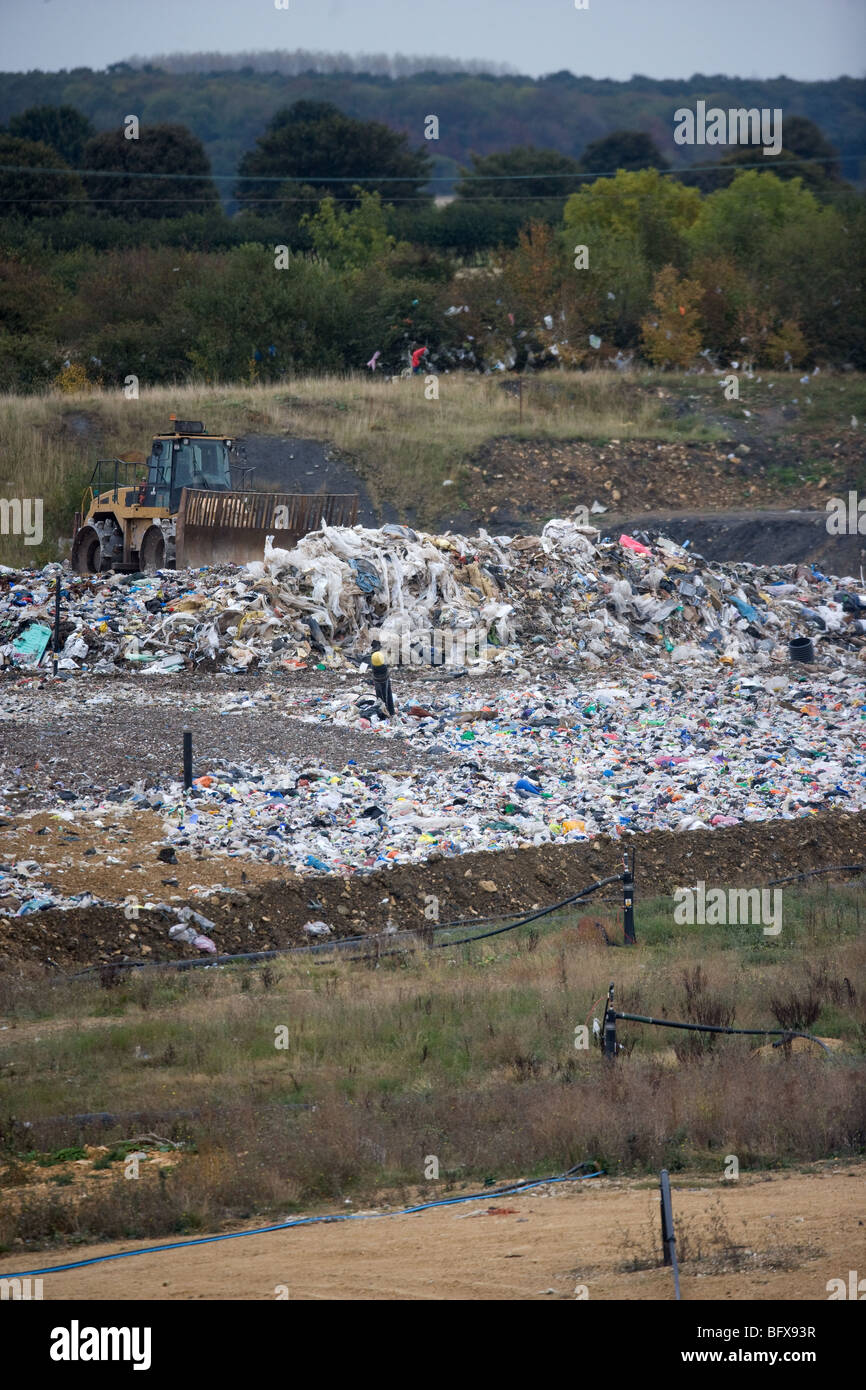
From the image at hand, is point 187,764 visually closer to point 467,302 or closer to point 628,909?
point 628,909

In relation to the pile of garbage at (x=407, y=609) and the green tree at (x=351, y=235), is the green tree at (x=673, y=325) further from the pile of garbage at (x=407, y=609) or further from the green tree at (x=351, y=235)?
the pile of garbage at (x=407, y=609)

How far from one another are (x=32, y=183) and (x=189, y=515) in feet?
135

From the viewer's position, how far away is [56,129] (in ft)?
253

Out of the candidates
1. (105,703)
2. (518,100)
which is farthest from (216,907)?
(518,100)

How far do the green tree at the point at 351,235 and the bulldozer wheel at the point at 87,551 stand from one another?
78.7ft

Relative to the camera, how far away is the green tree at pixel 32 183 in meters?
53.4

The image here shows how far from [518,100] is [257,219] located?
4373 inches

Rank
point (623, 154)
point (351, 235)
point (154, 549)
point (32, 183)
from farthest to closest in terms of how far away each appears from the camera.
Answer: point (623, 154), point (32, 183), point (351, 235), point (154, 549)

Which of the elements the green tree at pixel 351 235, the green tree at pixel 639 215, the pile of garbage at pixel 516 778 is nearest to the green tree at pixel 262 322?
the green tree at pixel 351 235

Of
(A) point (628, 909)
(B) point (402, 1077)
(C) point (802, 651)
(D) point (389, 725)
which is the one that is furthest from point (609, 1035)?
(C) point (802, 651)

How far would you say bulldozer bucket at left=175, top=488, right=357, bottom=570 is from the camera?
19.0m

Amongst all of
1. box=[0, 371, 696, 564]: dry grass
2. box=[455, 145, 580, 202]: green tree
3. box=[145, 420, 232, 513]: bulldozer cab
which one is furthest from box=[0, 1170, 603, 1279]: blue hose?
box=[455, 145, 580, 202]: green tree

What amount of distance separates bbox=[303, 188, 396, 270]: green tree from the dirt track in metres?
40.1

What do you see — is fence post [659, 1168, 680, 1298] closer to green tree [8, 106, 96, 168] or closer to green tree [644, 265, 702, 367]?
green tree [644, 265, 702, 367]
